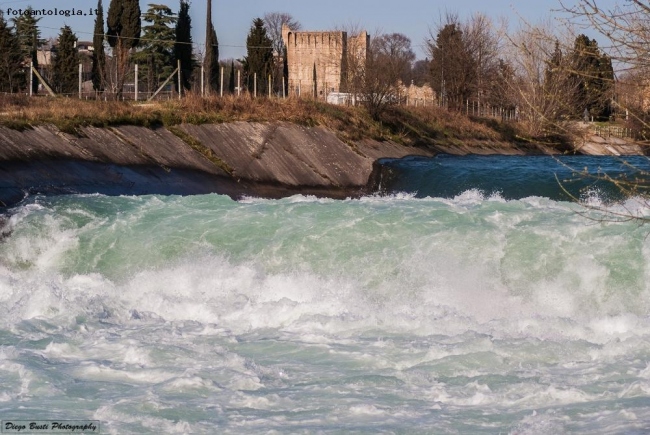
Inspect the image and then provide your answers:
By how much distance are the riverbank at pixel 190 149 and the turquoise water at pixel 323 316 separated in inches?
82.2

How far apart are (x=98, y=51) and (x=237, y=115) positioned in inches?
888

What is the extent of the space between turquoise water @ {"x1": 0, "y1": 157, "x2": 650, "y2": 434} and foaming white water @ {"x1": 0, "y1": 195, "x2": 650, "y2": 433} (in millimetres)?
33

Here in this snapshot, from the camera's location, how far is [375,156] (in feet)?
111

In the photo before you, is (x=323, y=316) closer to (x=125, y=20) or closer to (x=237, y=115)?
(x=237, y=115)

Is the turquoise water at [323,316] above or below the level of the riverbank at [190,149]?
below

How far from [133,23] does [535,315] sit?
45091 millimetres

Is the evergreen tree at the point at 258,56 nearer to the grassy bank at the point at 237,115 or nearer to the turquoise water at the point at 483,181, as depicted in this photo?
the grassy bank at the point at 237,115

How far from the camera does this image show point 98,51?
51406mm

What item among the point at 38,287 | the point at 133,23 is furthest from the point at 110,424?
the point at 133,23

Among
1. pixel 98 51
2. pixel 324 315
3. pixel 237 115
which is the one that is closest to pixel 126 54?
pixel 98 51

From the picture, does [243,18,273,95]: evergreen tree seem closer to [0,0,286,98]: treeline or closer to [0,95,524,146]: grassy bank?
[0,0,286,98]: treeline

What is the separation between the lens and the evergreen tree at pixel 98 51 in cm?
5006

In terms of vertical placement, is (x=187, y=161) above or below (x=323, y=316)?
above

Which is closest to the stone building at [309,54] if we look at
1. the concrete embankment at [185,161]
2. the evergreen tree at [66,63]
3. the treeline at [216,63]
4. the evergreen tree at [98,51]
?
the treeline at [216,63]
